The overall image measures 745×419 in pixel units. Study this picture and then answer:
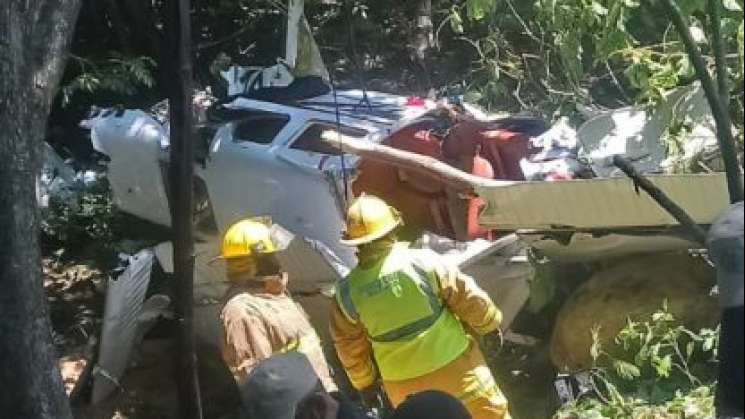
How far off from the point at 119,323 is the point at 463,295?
3.80 metres

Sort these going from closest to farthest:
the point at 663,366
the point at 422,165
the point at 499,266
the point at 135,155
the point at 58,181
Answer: the point at 663,366
the point at 422,165
the point at 499,266
the point at 135,155
the point at 58,181

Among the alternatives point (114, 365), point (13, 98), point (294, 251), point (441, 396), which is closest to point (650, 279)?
point (294, 251)

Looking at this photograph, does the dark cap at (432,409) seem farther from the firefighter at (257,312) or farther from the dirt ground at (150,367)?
the dirt ground at (150,367)

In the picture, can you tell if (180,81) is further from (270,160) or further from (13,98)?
(13,98)

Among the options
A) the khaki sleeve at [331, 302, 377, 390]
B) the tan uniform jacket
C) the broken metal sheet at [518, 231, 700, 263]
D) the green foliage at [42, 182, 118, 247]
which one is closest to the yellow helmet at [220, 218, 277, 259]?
the tan uniform jacket

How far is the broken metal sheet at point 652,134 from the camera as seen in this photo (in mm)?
5902

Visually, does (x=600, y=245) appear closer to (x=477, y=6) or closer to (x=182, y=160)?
(x=182, y=160)

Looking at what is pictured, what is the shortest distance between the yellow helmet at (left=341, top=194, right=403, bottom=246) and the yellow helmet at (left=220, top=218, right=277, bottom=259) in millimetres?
563

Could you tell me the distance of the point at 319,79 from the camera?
8.29 metres

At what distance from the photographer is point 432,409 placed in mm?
2715

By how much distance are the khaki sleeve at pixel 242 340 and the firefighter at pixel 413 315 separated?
0.34m

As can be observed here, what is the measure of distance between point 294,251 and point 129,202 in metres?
1.67

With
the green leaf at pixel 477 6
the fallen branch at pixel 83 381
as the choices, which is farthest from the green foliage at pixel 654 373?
the fallen branch at pixel 83 381

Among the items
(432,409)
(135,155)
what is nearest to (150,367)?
(135,155)
